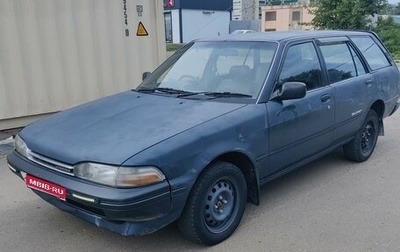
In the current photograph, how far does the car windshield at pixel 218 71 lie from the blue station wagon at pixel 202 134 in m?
0.01

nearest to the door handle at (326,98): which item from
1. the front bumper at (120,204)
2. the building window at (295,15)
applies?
the front bumper at (120,204)

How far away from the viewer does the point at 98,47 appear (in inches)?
278

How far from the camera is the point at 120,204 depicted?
2.72 metres

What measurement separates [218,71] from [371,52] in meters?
2.56

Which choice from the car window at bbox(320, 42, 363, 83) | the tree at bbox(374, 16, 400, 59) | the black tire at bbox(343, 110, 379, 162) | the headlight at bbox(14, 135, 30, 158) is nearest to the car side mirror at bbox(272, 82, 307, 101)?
the car window at bbox(320, 42, 363, 83)

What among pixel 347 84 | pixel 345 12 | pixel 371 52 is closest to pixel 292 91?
pixel 347 84

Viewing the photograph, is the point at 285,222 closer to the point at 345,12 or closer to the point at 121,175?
the point at 121,175

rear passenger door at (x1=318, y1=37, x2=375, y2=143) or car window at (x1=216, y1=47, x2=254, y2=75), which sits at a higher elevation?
car window at (x1=216, y1=47, x2=254, y2=75)

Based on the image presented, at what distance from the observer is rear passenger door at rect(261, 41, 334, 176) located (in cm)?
378

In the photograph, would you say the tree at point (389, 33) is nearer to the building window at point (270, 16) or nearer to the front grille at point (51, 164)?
the front grille at point (51, 164)

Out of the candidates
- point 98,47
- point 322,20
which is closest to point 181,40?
point 322,20

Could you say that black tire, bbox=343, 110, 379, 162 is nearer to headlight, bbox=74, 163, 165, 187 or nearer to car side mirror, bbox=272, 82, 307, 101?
car side mirror, bbox=272, 82, 307, 101

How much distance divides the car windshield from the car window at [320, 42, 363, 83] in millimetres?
890

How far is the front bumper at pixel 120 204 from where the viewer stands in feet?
9.00
